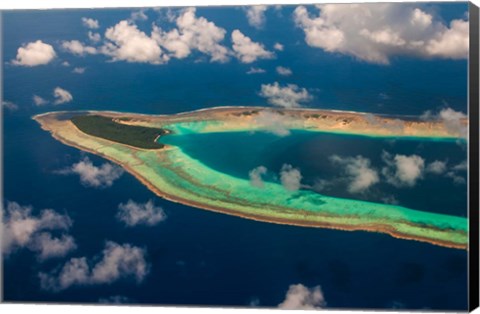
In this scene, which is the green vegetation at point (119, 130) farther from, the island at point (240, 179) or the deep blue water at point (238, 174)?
the deep blue water at point (238, 174)

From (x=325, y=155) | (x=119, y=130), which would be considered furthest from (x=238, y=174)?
(x=119, y=130)

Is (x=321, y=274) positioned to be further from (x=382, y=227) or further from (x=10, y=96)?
(x=10, y=96)

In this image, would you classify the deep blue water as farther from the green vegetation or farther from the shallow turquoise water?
the green vegetation

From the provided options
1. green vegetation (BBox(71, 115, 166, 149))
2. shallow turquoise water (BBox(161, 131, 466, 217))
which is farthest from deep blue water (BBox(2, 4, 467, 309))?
green vegetation (BBox(71, 115, 166, 149))

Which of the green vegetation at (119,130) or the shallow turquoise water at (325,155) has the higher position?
the green vegetation at (119,130)

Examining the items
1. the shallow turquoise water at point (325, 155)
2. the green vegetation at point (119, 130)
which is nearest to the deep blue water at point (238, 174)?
the shallow turquoise water at point (325, 155)
